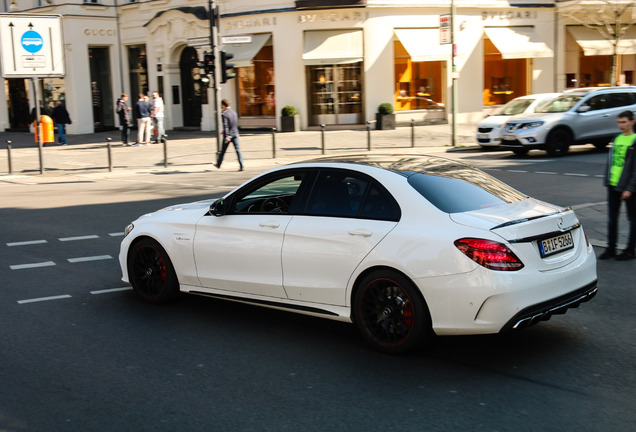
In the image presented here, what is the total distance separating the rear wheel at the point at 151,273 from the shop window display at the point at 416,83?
1009 inches

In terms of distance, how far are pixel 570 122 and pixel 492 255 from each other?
57.9 feet

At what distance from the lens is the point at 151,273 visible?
7.46 meters

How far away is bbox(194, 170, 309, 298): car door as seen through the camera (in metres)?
6.45

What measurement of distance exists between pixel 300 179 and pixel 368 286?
1.25m

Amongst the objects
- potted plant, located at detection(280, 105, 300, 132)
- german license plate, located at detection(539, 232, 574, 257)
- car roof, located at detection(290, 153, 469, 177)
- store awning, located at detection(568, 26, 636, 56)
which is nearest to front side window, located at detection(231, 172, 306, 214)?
car roof, located at detection(290, 153, 469, 177)

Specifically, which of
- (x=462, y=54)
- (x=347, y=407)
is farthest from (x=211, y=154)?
(x=347, y=407)

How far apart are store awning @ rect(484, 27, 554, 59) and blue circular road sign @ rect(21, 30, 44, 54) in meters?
18.7

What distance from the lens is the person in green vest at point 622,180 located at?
8.92 metres

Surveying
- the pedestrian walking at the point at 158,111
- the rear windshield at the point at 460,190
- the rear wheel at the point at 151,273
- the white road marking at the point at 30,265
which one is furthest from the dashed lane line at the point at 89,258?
the pedestrian walking at the point at 158,111

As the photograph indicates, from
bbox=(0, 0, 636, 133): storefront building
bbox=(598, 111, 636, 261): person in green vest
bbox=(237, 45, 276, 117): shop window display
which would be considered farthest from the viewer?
bbox=(237, 45, 276, 117): shop window display

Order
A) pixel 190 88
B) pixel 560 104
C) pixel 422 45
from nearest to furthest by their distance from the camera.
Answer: pixel 560 104
pixel 422 45
pixel 190 88

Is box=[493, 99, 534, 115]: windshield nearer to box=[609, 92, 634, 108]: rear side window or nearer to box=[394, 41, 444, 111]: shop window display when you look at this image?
box=[609, 92, 634, 108]: rear side window


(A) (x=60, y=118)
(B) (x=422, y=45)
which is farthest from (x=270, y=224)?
(B) (x=422, y=45)

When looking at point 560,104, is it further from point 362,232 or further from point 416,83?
Answer: point 362,232
